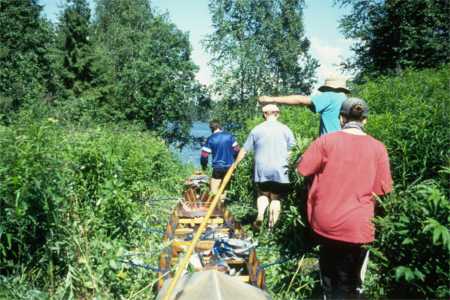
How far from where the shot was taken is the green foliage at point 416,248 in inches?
98.0

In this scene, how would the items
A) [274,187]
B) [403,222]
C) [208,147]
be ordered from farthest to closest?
1. [208,147]
2. [274,187]
3. [403,222]

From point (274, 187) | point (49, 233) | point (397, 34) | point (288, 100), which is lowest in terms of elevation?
point (274, 187)

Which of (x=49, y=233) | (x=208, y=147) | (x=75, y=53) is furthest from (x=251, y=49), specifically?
(x=49, y=233)

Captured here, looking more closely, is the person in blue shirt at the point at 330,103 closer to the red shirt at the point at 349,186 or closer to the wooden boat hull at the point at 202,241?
the red shirt at the point at 349,186

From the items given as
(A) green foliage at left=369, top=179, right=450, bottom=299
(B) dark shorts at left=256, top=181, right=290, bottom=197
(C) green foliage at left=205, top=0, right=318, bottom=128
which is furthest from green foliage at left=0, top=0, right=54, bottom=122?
(A) green foliage at left=369, top=179, right=450, bottom=299

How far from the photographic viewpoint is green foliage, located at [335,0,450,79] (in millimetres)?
20828

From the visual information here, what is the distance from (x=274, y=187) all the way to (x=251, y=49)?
1018 inches

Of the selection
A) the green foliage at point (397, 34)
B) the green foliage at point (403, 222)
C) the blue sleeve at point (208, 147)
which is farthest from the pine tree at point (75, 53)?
the green foliage at point (403, 222)

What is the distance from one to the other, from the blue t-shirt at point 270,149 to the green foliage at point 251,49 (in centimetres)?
2501

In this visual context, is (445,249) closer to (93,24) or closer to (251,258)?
(251,258)

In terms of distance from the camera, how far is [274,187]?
633 cm

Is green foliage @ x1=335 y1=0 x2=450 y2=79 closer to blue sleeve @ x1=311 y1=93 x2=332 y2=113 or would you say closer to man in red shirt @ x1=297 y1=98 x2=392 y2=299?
blue sleeve @ x1=311 y1=93 x2=332 y2=113

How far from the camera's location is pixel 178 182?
12.2m

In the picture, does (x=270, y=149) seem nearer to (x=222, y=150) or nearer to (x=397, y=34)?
(x=222, y=150)
